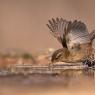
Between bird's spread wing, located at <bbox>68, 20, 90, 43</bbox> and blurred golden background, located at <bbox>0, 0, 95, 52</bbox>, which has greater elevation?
blurred golden background, located at <bbox>0, 0, 95, 52</bbox>

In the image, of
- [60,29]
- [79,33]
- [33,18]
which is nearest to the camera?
[79,33]

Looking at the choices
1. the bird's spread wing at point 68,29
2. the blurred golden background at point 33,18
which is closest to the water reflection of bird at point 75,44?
the bird's spread wing at point 68,29

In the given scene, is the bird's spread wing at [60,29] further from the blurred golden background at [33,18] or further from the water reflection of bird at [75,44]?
the blurred golden background at [33,18]

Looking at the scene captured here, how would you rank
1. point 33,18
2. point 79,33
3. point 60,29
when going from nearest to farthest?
1. point 79,33
2. point 60,29
3. point 33,18

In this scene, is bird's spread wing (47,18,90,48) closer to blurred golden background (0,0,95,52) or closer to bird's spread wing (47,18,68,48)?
bird's spread wing (47,18,68,48)

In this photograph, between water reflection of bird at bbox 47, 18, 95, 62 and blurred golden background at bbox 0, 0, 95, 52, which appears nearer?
water reflection of bird at bbox 47, 18, 95, 62

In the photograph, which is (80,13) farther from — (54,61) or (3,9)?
(54,61)

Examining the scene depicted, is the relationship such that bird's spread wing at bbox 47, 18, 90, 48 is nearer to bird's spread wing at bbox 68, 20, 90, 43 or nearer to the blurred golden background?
bird's spread wing at bbox 68, 20, 90, 43

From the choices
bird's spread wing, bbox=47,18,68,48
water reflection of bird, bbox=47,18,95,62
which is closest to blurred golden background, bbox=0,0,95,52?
bird's spread wing, bbox=47,18,68,48

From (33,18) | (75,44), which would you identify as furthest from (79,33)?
(33,18)

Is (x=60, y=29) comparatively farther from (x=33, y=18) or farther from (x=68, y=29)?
(x=33, y=18)
